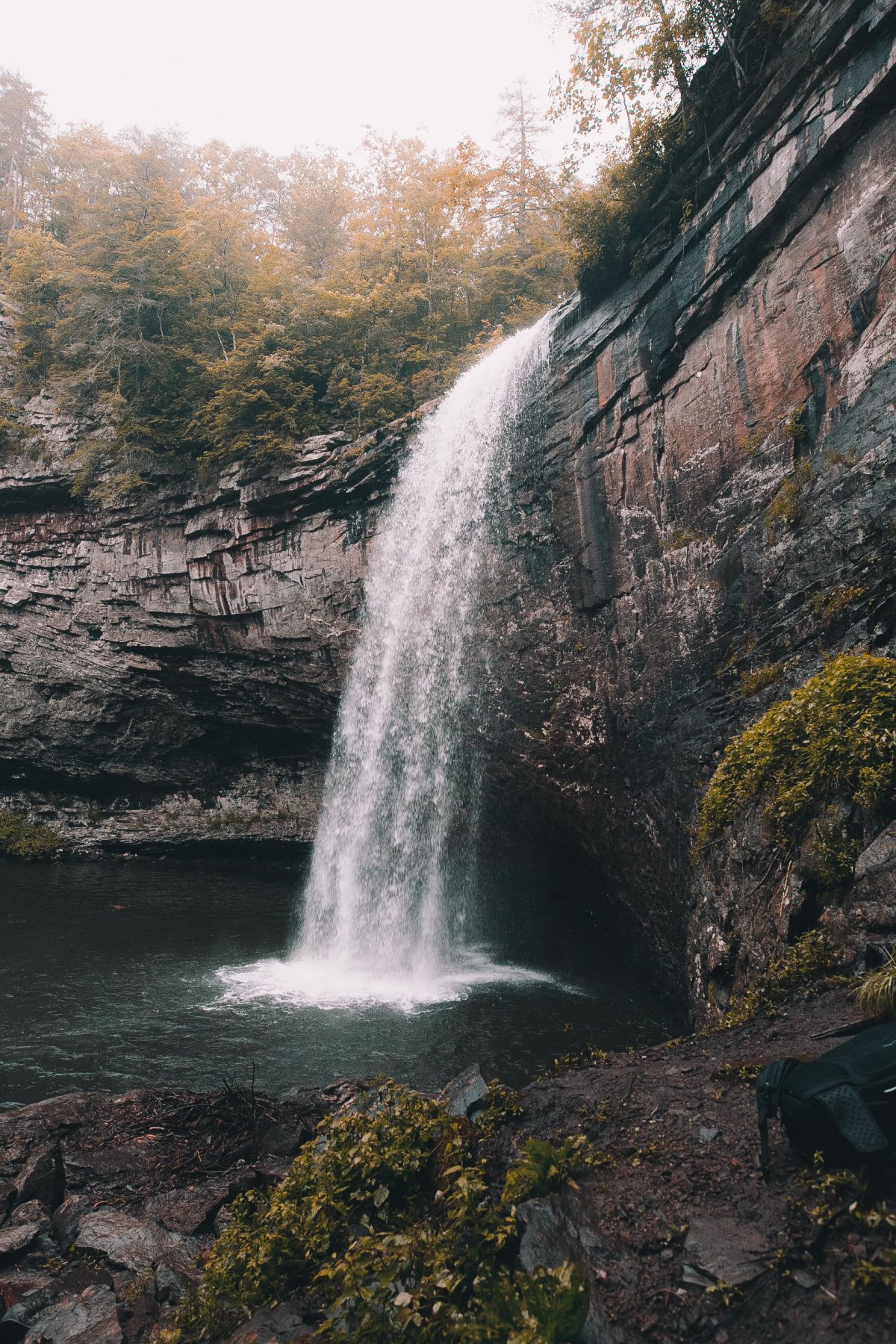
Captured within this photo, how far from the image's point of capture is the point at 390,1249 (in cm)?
311

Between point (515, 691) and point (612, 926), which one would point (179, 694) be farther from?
point (612, 926)

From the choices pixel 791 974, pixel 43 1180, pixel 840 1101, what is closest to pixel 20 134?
pixel 43 1180

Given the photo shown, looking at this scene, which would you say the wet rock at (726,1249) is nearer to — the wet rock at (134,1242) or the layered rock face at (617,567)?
the wet rock at (134,1242)

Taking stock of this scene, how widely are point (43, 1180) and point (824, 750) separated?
6808 mm

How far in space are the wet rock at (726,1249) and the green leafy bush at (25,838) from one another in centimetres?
2020

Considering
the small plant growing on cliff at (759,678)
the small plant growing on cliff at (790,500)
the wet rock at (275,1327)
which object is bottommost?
the wet rock at (275,1327)

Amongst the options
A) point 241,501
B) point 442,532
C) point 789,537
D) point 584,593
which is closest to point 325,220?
point 241,501

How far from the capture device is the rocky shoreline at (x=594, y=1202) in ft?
8.16

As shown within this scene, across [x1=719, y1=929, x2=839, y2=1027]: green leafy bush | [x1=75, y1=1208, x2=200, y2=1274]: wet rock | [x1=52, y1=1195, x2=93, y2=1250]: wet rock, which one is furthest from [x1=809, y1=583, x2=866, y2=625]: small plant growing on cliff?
[x1=52, y1=1195, x2=93, y2=1250]: wet rock

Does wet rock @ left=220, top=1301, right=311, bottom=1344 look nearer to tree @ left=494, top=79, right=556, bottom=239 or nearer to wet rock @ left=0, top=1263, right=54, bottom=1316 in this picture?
wet rock @ left=0, top=1263, right=54, bottom=1316

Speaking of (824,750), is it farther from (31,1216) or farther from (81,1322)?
(31,1216)

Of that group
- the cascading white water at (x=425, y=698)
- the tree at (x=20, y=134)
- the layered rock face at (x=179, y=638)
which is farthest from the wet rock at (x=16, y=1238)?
the tree at (x=20, y=134)

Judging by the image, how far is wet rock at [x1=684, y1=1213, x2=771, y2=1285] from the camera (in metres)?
2.56

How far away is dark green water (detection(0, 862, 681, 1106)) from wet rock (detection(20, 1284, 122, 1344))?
129 inches
